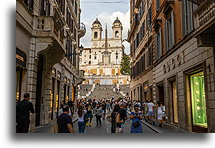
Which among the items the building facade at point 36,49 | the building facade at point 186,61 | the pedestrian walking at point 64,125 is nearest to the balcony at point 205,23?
the building facade at point 186,61

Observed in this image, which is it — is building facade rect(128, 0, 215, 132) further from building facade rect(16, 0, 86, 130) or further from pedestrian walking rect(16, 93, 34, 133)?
building facade rect(16, 0, 86, 130)

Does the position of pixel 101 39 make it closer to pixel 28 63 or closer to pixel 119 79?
pixel 119 79

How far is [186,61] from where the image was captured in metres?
10.9

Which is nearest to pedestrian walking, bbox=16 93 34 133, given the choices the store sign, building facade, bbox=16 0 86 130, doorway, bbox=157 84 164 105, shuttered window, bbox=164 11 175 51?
building facade, bbox=16 0 86 130

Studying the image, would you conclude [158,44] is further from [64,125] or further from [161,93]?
[64,125]

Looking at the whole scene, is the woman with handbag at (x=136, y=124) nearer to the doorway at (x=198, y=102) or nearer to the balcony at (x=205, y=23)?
the doorway at (x=198, y=102)

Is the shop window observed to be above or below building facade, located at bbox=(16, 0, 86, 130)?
below

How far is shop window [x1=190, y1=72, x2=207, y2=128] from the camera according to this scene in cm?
893

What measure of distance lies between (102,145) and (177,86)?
25.2 feet

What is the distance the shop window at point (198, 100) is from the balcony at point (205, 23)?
1942 millimetres

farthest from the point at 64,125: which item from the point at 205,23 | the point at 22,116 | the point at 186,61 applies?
the point at 186,61

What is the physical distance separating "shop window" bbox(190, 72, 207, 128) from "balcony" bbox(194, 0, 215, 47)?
6.37ft

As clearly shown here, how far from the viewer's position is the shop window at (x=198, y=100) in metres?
8.93

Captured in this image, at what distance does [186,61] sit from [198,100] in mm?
2136
